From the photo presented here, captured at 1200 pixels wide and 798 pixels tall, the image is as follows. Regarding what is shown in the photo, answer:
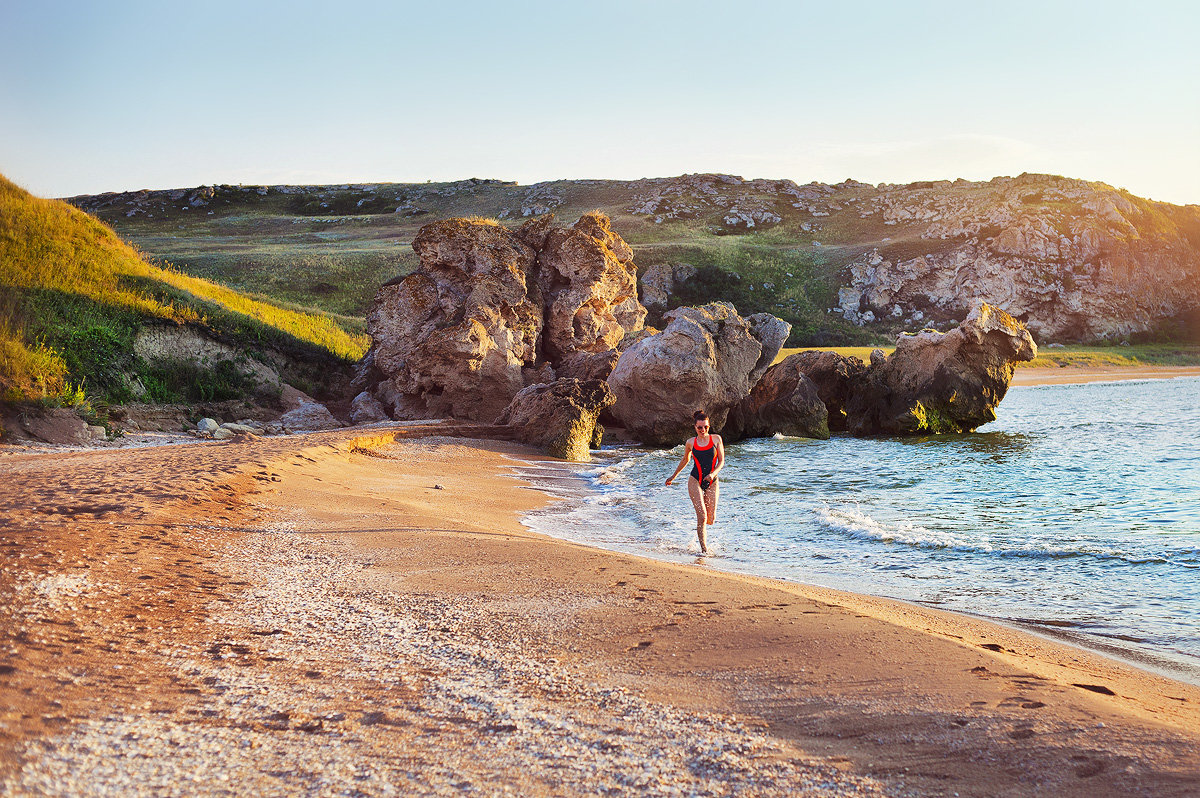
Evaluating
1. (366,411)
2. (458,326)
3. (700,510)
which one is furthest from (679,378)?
(700,510)

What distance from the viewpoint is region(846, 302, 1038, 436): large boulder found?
71.5ft

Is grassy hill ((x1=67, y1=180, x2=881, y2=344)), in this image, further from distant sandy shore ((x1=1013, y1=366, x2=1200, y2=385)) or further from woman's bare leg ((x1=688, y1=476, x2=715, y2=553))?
woman's bare leg ((x1=688, y1=476, x2=715, y2=553))

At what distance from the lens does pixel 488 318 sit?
20.6 metres

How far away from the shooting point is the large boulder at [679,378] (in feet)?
65.2

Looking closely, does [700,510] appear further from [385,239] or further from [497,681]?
[385,239]

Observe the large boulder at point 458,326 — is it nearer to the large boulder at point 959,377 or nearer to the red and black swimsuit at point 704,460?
the large boulder at point 959,377

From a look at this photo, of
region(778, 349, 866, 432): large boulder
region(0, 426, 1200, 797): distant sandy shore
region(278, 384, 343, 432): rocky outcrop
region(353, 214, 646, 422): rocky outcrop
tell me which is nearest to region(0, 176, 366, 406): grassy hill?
region(278, 384, 343, 432): rocky outcrop

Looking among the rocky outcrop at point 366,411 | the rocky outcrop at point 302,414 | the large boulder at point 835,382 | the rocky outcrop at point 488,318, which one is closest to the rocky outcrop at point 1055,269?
the large boulder at point 835,382

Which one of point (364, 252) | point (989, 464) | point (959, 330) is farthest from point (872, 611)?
point (364, 252)

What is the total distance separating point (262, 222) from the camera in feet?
261

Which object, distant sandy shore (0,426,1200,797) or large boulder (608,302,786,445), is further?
large boulder (608,302,786,445)

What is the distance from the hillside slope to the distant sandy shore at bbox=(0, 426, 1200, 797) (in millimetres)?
36192

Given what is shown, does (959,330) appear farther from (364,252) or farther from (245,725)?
(364,252)

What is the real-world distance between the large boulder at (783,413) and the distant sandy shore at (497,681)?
1549cm
